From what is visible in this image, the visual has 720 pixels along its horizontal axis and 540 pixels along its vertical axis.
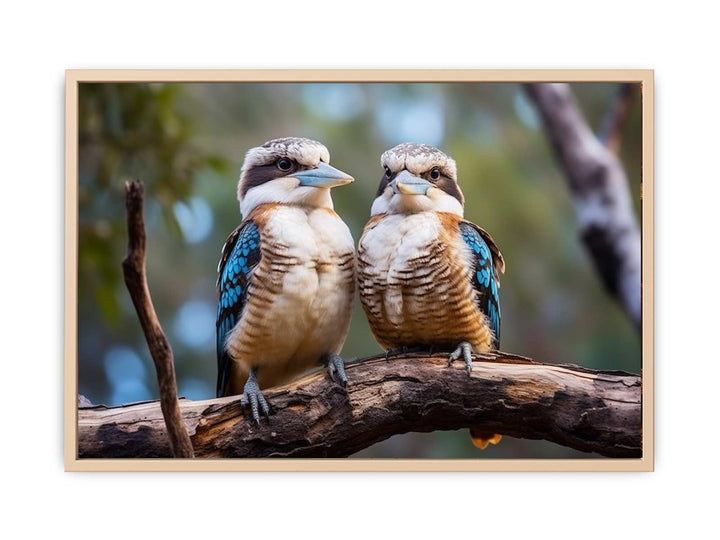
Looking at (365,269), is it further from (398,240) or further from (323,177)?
(323,177)

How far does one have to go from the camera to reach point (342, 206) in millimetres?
2486

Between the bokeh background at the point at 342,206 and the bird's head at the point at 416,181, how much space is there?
0.18ft

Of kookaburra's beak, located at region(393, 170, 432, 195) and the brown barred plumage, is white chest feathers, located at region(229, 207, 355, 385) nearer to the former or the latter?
the brown barred plumage

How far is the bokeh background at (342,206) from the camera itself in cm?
247

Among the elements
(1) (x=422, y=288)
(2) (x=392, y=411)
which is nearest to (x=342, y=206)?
(1) (x=422, y=288)

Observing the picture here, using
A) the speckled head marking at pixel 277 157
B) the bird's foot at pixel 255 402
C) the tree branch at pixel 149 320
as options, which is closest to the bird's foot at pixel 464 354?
the bird's foot at pixel 255 402

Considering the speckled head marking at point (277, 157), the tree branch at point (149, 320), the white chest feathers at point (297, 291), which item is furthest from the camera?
the speckled head marking at point (277, 157)

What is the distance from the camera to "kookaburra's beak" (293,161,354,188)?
2.38 meters

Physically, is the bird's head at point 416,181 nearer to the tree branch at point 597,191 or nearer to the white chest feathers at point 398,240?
the white chest feathers at point 398,240

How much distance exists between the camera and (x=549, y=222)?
2.57m

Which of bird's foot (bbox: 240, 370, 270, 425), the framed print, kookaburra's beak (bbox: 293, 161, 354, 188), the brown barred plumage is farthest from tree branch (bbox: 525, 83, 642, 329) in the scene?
bird's foot (bbox: 240, 370, 270, 425)
